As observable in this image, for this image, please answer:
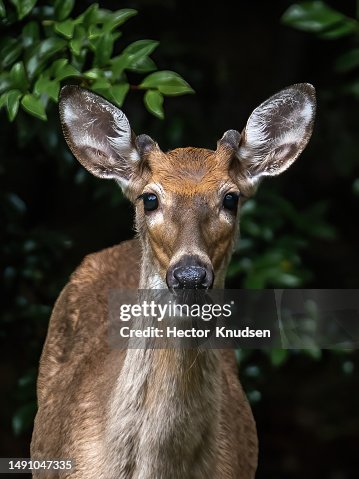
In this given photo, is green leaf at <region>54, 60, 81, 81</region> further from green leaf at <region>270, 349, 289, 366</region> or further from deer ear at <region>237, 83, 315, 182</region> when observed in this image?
green leaf at <region>270, 349, 289, 366</region>

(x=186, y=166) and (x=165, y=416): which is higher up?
(x=186, y=166)

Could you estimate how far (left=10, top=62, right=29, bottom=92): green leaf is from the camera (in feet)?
18.6

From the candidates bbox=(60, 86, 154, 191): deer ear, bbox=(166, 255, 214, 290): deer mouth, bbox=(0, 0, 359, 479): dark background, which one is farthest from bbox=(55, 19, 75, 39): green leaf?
bbox=(166, 255, 214, 290): deer mouth

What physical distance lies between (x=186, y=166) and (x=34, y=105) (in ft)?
2.48

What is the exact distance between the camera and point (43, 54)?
5781 mm

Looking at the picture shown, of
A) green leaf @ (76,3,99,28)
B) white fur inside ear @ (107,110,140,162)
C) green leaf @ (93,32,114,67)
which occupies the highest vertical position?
green leaf @ (76,3,99,28)

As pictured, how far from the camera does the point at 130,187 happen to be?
5438mm

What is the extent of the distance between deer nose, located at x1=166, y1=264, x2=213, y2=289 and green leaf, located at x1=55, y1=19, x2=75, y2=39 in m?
1.54

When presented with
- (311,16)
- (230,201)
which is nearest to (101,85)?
(230,201)

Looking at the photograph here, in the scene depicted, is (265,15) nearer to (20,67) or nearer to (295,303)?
(295,303)

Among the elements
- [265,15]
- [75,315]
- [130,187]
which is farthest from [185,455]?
[265,15]

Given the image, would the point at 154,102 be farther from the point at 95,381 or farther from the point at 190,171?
the point at 95,381

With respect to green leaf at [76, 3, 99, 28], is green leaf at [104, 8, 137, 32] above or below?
below

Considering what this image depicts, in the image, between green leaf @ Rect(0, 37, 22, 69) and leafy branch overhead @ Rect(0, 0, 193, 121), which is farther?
green leaf @ Rect(0, 37, 22, 69)
